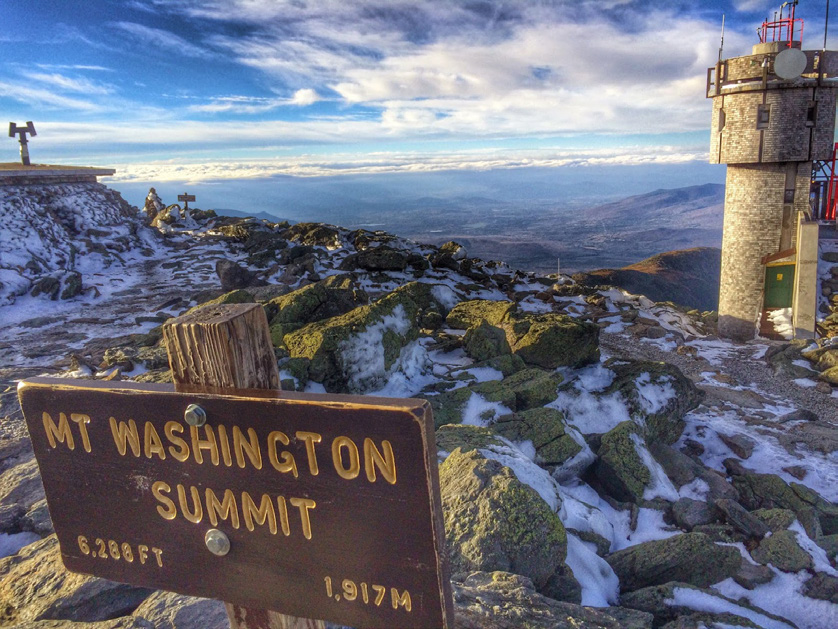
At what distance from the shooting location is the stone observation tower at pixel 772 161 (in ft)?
55.3

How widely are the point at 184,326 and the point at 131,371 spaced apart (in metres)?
7.20

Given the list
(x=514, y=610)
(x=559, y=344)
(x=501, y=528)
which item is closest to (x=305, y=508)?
(x=514, y=610)

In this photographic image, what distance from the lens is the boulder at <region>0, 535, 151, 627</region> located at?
3.21 meters

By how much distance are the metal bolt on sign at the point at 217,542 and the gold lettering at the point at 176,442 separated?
257 millimetres

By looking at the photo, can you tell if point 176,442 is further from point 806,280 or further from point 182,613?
point 806,280

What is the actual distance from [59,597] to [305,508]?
2.63 meters

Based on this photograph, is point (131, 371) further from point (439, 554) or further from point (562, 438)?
point (439, 554)

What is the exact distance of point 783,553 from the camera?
5.23 m

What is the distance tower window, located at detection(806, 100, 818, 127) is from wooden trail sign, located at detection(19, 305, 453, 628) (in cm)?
2058

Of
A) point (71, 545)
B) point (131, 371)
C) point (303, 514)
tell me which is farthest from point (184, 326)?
point (131, 371)

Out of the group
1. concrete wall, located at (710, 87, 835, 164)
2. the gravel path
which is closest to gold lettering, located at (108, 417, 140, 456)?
the gravel path

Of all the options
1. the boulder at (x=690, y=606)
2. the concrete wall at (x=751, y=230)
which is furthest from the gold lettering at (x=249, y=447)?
the concrete wall at (x=751, y=230)

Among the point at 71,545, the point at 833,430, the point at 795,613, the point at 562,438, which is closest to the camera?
the point at 71,545

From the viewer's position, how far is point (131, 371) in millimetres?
8062
